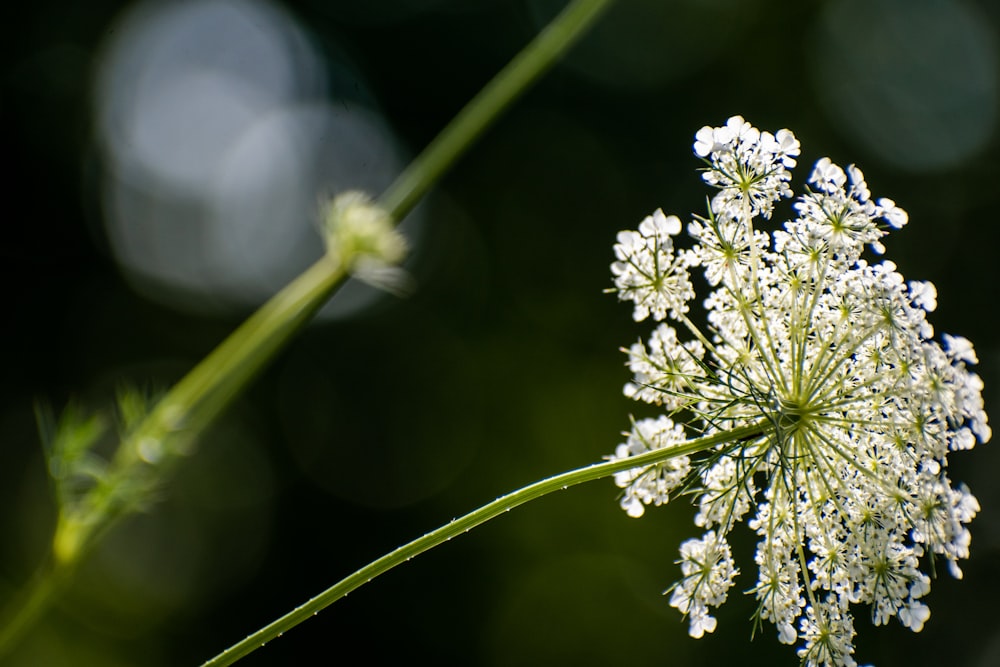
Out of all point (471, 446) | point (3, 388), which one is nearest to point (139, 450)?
point (471, 446)

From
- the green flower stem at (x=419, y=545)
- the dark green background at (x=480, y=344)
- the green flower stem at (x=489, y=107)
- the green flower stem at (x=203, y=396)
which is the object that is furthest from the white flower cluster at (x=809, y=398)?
the dark green background at (x=480, y=344)

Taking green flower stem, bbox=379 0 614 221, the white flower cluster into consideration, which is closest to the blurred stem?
green flower stem, bbox=379 0 614 221

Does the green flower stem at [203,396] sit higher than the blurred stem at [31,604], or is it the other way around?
the green flower stem at [203,396]

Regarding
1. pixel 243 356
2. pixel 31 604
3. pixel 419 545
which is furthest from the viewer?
pixel 419 545

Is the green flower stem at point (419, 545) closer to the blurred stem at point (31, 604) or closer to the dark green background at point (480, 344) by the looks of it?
the blurred stem at point (31, 604)

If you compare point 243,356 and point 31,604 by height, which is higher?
point 243,356

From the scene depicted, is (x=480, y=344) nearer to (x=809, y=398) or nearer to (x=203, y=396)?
(x=809, y=398)

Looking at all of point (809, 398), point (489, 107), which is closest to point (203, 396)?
point (489, 107)
